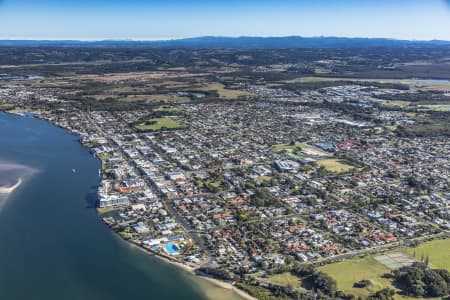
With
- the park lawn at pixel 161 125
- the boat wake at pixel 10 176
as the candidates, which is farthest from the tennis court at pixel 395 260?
the park lawn at pixel 161 125

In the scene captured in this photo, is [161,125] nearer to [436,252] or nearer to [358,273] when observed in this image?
[358,273]

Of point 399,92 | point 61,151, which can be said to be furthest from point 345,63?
point 61,151

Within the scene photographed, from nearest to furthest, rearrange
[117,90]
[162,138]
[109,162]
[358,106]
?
1. [109,162]
2. [162,138]
3. [358,106]
4. [117,90]

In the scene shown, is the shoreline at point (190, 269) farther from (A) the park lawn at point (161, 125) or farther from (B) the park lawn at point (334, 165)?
(A) the park lawn at point (161, 125)

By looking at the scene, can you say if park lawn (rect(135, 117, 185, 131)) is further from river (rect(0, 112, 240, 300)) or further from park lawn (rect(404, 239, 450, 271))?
park lawn (rect(404, 239, 450, 271))

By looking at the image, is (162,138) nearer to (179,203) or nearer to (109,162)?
(109,162)
